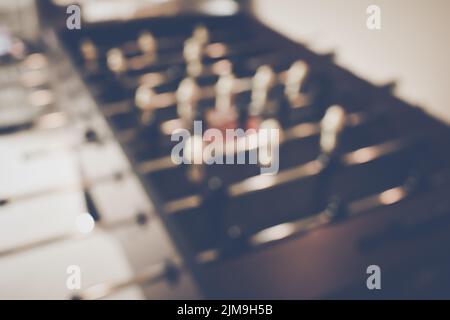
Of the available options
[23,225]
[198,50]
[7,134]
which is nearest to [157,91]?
[198,50]

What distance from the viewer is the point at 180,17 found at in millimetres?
2203

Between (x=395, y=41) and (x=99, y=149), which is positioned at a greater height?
(x=395, y=41)

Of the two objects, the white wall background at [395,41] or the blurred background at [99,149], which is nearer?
the blurred background at [99,149]

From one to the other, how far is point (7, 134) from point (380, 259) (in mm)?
1713

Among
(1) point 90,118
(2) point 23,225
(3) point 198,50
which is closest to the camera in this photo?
(1) point 90,118

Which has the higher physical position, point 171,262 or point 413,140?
point 413,140

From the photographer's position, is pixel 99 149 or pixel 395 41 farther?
pixel 395 41

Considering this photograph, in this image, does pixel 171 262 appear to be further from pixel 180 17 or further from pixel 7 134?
pixel 180 17

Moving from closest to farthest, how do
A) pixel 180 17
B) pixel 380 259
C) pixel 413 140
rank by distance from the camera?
1. pixel 380 259
2. pixel 413 140
3. pixel 180 17

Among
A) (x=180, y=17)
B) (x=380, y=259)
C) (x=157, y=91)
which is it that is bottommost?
(x=380, y=259)

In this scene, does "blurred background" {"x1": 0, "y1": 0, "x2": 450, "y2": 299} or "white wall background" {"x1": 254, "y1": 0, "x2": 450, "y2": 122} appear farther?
"white wall background" {"x1": 254, "y1": 0, "x2": 450, "y2": 122}
